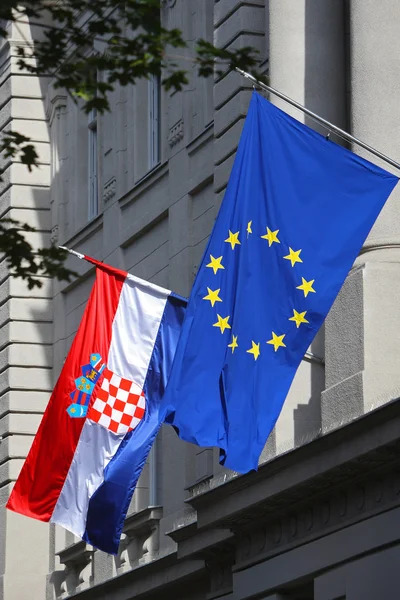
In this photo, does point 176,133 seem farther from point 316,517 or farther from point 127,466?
point 316,517

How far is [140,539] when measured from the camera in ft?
87.3

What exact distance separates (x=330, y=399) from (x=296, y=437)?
1.56 metres

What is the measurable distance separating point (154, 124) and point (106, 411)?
27.7 feet

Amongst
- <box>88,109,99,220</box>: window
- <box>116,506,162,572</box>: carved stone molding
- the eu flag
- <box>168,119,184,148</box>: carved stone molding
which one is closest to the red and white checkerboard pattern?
the eu flag

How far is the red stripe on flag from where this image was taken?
22.2m

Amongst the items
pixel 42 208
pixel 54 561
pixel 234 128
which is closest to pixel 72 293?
pixel 42 208

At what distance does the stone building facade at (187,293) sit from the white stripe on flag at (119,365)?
1.35m

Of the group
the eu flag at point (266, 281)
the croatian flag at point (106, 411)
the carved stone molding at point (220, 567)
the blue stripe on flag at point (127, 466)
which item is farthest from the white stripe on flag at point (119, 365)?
the eu flag at point (266, 281)

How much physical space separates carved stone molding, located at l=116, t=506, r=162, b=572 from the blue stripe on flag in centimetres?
451

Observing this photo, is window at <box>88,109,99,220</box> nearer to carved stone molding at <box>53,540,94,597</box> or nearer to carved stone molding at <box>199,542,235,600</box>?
carved stone molding at <box>53,540,94,597</box>

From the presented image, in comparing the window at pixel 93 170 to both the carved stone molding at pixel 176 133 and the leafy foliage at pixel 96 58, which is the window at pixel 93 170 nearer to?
the carved stone molding at pixel 176 133

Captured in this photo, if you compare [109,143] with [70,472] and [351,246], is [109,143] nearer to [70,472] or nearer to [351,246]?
[70,472]

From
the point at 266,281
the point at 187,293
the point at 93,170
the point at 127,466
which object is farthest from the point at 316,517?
A: the point at 93,170

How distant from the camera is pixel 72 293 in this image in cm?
3186
